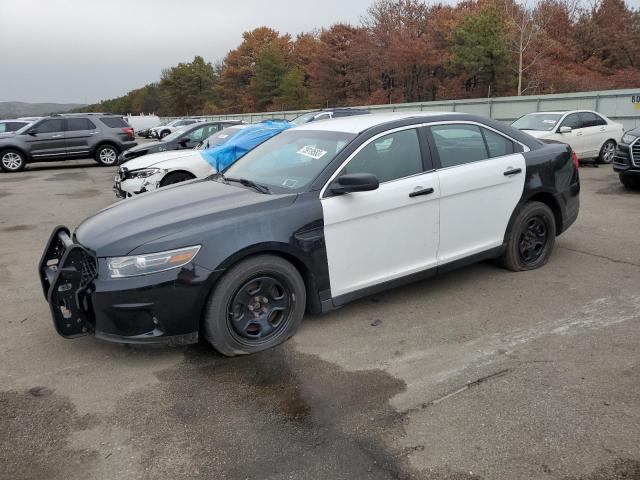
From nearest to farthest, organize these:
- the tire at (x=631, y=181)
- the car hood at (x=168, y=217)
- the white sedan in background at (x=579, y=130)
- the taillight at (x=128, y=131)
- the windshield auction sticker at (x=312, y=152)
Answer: the car hood at (x=168, y=217) < the windshield auction sticker at (x=312, y=152) < the tire at (x=631, y=181) < the white sedan in background at (x=579, y=130) < the taillight at (x=128, y=131)

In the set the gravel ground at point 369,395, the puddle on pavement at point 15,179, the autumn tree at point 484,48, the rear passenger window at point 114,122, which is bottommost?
the gravel ground at point 369,395

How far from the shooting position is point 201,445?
2799 millimetres

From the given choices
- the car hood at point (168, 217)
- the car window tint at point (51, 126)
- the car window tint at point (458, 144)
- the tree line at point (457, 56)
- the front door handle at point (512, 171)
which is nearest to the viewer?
the car hood at point (168, 217)

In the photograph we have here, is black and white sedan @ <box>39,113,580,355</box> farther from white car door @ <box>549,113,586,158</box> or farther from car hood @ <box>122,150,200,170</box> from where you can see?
white car door @ <box>549,113,586,158</box>

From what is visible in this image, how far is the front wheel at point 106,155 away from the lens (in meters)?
18.2

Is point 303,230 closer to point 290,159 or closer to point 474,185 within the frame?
point 290,159

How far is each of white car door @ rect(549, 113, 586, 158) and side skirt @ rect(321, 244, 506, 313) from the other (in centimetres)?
935

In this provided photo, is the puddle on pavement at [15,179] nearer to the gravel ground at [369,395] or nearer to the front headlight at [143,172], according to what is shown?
the front headlight at [143,172]

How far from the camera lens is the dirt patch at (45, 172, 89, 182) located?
593 inches

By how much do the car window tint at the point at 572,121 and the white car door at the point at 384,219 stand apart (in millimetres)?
10353

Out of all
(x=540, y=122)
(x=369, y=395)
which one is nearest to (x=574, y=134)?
(x=540, y=122)

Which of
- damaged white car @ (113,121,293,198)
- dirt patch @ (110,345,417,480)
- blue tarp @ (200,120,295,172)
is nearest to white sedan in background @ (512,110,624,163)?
blue tarp @ (200,120,295,172)

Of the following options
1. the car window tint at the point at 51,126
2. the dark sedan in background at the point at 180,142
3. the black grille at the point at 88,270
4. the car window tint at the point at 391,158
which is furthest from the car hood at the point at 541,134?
the car window tint at the point at 51,126

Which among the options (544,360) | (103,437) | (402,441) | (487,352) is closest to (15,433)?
(103,437)
